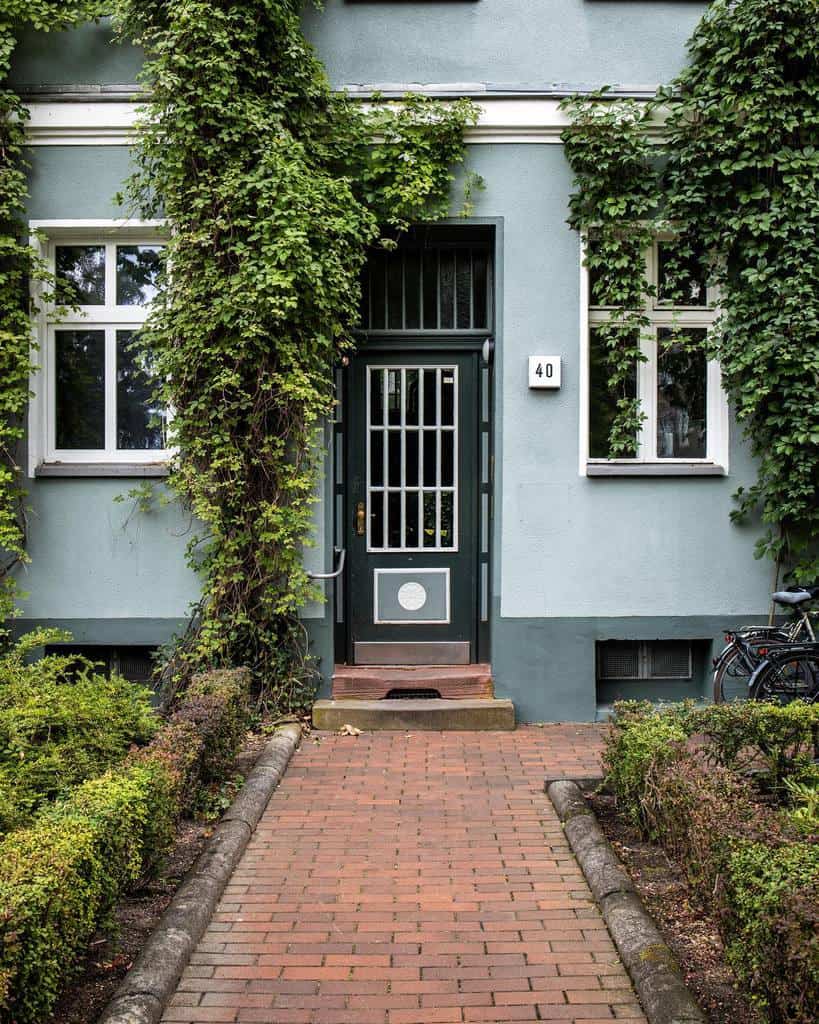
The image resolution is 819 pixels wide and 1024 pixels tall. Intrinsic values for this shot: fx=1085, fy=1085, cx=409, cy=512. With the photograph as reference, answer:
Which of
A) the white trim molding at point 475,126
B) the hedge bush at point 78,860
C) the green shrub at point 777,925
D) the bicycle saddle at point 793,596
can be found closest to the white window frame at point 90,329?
the white trim molding at point 475,126

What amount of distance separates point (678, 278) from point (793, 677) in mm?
3240

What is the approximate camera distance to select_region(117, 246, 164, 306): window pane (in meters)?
8.91

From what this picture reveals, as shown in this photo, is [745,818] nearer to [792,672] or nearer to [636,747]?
[636,747]

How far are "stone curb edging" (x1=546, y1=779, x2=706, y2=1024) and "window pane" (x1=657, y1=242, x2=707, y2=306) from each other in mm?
4355

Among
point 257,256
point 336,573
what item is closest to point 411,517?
point 336,573

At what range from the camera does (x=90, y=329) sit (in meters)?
8.94

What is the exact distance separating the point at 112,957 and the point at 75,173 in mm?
6535

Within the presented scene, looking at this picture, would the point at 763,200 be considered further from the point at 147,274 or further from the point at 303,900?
the point at 303,900

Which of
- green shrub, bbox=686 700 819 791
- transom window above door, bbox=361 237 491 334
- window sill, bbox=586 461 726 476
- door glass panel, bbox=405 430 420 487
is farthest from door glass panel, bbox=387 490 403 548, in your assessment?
green shrub, bbox=686 700 819 791

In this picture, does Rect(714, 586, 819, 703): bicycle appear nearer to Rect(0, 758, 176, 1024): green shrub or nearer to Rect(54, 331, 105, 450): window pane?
Rect(0, 758, 176, 1024): green shrub

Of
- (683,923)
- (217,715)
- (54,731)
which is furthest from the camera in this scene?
(217,715)

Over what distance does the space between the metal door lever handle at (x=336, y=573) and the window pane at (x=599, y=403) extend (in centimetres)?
220

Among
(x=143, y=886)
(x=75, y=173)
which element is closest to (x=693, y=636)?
(x=143, y=886)

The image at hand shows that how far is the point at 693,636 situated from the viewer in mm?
8742
